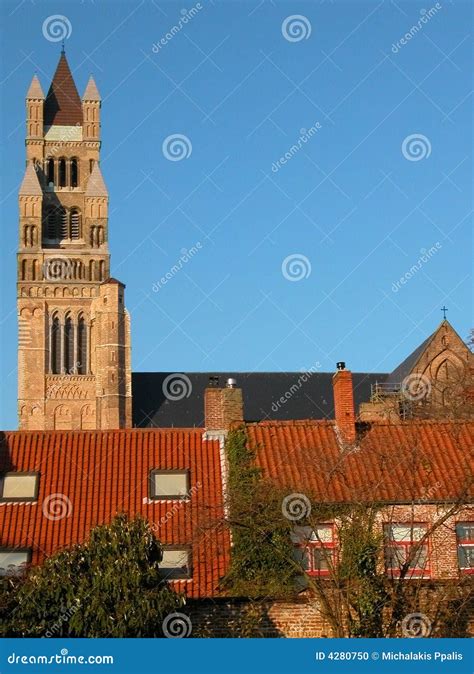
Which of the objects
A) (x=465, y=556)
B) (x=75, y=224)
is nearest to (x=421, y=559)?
(x=465, y=556)

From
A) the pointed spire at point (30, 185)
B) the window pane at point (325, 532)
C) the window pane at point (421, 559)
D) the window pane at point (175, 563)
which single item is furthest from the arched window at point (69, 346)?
the window pane at point (421, 559)

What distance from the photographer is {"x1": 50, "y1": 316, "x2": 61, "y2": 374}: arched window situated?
7812 cm

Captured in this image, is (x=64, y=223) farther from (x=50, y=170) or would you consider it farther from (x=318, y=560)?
(x=318, y=560)

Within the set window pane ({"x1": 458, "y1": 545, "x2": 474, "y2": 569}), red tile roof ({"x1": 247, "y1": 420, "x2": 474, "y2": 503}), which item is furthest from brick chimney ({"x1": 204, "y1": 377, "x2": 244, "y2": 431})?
window pane ({"x1": 458, "y1": 545, "x2": 474, "y2": 569})

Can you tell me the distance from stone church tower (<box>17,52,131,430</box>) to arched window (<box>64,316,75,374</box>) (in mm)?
61

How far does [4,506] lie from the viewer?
29.0 metres

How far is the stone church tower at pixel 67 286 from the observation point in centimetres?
7606

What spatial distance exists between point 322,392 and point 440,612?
5016 centimetres

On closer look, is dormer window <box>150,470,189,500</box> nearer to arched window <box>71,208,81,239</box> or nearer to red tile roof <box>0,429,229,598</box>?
red tile roof <box>0,429,229,598</box>

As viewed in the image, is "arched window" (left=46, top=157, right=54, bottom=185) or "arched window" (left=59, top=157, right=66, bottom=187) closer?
"arched window" (left=59, top=157, right=66, bottom=187)

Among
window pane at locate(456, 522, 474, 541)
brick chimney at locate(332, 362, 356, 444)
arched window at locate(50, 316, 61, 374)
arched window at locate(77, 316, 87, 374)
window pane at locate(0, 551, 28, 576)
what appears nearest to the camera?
window pane at locate(0, 551, 28, 576)

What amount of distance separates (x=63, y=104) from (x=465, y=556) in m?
67.1
